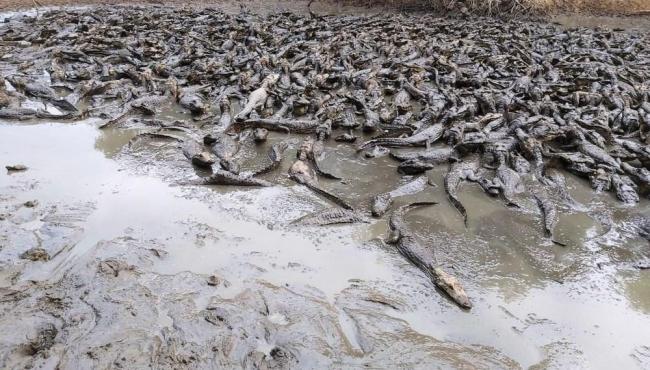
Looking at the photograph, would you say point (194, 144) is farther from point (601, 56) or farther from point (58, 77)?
point (601, 56)

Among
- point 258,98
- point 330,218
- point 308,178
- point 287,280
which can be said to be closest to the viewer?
point 287,280

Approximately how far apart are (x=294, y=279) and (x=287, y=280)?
6 centimetres

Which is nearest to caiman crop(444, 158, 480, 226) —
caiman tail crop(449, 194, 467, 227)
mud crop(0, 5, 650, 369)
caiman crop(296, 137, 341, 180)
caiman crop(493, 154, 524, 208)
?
caiman tail crop(449, 194, 467, 227)

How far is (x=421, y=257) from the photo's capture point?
4.10 metres

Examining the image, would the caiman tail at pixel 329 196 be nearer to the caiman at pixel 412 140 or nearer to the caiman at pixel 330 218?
the caiman at pixel 330 218

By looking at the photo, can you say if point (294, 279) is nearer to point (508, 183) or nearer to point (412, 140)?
point (508, 183)

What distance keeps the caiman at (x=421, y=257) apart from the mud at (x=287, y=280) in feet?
0.25

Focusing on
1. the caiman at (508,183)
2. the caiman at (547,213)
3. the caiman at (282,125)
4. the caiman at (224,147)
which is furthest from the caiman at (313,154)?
the caiman at (547,213)

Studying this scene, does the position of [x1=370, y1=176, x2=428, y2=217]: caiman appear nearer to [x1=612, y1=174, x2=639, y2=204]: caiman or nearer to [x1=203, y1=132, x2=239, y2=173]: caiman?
[x1=203, y1=132, x2=239, y2=173]: caiman

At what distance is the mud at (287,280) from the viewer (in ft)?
10.5

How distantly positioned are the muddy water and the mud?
0.01m

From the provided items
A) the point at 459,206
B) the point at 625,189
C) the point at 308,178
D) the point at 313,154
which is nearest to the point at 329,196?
the point at 308,178

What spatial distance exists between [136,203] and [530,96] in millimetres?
6489

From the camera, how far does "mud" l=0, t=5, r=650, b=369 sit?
3.20 m
